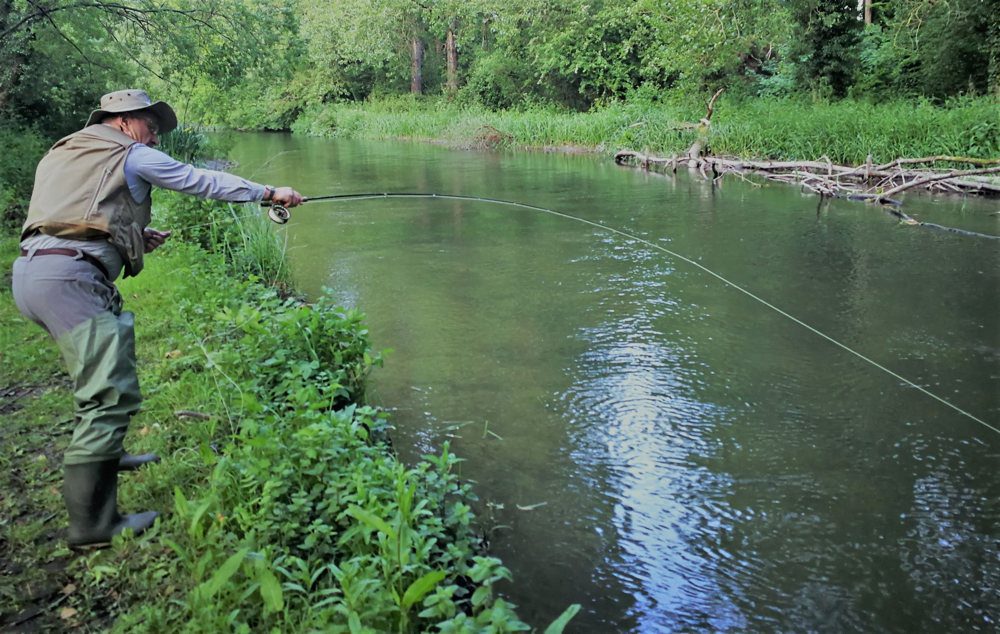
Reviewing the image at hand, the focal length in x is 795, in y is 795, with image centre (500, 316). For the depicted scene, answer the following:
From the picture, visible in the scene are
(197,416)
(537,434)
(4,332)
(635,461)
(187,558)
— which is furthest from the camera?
(4,332)

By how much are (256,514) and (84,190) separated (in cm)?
138

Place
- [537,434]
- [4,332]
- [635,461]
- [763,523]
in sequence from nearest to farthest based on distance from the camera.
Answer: [763,523], [635,461], [537,434], [4,332]

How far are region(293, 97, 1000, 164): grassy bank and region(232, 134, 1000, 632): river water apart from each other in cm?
410

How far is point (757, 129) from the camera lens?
17.0m

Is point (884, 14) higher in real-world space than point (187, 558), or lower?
higher

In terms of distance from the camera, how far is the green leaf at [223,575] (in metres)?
2.33

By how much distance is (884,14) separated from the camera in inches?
920

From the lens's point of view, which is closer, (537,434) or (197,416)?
(197,416)

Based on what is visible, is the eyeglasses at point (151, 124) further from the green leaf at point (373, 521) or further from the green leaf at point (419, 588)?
the green leaf at point (419, 588)

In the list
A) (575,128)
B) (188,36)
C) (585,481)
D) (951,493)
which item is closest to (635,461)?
(585,481)

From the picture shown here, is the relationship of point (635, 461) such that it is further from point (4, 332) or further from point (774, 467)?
point (4, 332)

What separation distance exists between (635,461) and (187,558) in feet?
7.94

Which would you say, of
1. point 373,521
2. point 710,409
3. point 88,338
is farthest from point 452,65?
point 373,521

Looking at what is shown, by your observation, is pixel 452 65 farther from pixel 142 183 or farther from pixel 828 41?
pixel 142 183
